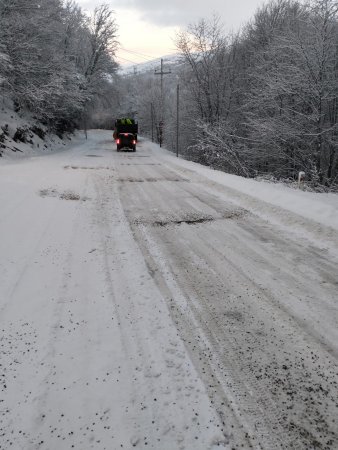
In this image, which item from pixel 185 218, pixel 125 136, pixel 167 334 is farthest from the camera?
pixel 125 136

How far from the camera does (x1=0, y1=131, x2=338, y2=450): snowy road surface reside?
7.82 ft

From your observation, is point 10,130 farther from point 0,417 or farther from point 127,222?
point 0,417

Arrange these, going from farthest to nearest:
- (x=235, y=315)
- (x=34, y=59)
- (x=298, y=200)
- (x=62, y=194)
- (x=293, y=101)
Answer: (x=34, y=59) → (x=293, y=101) → (x=62, y=194) → (x=298, y=200) → (x=235, y=315)

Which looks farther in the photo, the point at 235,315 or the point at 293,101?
the point at 293,101

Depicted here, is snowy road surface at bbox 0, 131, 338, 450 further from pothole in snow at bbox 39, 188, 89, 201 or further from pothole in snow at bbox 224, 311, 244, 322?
pothole in snow at bbox 39, 188, 89, 201

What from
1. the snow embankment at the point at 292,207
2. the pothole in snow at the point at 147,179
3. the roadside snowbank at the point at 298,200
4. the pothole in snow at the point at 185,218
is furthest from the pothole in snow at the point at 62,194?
the roadside snowbank at the point at 298,200

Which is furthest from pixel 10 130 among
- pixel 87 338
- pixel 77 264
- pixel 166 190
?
pixel 87 338

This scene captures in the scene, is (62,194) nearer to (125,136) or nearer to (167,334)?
(167,334)

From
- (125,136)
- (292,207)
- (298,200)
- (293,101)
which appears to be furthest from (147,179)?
(125,136)

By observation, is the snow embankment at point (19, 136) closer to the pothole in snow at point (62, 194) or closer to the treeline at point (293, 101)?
the pothole in snow at point (62, 194)

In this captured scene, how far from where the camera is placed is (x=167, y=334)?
133 inches

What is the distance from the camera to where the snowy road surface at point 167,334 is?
238 centimetres

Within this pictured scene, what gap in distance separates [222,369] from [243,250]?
3.03 meters

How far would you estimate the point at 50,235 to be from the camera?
6.28 metres
